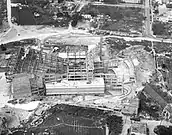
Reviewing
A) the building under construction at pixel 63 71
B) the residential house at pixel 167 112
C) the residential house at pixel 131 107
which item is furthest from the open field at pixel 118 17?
the residential house at pixel 167 112

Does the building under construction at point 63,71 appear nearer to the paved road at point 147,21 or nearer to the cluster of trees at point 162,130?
the cluster of trees at point 162,130

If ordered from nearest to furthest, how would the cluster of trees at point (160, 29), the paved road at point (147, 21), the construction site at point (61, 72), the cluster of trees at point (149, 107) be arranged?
the cluster of trees at point (149, 107), the construction site at point (61, 72), the cluster of trees at point (160, 29), the paved road at point (147, 21)

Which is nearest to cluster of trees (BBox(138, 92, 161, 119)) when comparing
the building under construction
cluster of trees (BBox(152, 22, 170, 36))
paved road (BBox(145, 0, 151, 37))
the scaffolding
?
the building under construction

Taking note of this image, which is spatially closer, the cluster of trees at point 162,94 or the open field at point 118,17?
the cluster of trees at point 162,94

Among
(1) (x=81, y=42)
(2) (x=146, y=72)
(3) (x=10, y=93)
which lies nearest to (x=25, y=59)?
(3) (x=10, y=93)

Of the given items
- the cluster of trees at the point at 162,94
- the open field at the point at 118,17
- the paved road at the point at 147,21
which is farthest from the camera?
the open field at the point at 118,17

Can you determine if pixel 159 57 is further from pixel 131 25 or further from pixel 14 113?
pixel 14 113

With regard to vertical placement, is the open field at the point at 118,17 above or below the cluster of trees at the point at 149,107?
above
